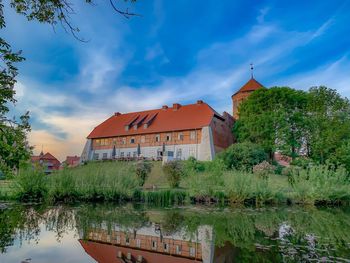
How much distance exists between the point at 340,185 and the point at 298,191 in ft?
9.14

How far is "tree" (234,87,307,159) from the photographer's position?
32781 millimetres

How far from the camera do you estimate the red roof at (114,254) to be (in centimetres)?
551

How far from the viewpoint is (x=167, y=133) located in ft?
138

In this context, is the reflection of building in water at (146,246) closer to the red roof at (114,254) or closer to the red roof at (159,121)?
the red roof at (114,254)

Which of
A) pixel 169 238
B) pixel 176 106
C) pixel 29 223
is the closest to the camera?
pixel 169 238

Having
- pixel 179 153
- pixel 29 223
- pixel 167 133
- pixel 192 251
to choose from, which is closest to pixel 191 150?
pixel 179 153

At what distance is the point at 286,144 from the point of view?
32.3m

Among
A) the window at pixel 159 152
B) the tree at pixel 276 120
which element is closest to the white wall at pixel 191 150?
the window at pixel 159 152

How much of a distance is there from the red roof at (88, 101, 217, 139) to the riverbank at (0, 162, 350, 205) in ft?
77.9

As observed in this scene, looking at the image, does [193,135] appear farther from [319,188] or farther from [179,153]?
[319,188]

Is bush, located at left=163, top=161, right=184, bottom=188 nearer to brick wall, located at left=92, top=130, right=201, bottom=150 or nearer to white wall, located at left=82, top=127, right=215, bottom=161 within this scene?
white wall, located at left=82, top=127, right=215, bottom=161

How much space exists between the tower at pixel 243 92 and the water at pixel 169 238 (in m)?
37.9

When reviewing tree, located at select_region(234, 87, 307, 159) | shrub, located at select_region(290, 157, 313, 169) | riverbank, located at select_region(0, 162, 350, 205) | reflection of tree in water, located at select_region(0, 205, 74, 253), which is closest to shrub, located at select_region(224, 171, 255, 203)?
riverbank, located at select_region(0, 162, 350, 205)

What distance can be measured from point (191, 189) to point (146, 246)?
895 centimetres
